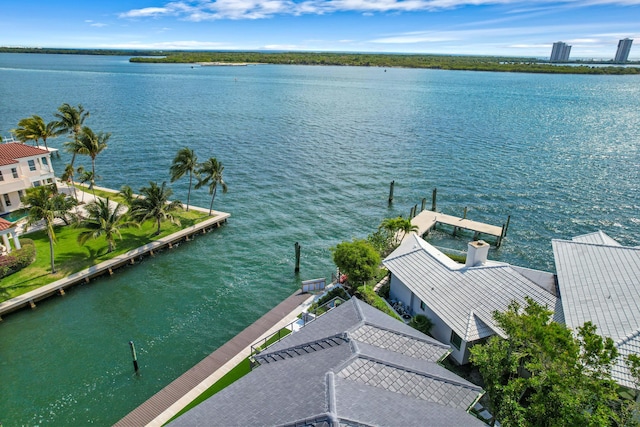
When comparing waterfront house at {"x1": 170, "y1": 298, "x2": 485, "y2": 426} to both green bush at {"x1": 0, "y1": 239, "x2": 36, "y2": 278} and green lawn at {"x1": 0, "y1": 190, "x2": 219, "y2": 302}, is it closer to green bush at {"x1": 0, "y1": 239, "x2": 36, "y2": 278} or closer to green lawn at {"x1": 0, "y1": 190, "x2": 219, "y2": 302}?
green lawn at {"x1": 0, "y1": 190, "x2": 219, "y2": 302}

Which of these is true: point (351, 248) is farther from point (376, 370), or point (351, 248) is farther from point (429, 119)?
point (429, 119)

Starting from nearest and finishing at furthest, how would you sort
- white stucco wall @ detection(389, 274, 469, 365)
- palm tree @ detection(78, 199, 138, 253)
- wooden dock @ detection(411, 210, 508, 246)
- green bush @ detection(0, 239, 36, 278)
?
white stucco wall @ detection(389, 274, 469, 365)
green bush @ detection(0, 239, 36, 278)
palm tree @ detection(78, 199, 138, 253)
wooden dock @ detection(411, 210, 508, 246)

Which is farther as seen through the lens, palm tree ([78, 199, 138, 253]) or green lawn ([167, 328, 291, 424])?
palm tree ([78, 199, 138, 253])

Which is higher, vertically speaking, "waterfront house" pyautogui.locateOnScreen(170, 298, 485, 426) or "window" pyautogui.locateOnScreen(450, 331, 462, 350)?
"waterfront house" pyautogui.locateOnScreen(170, 298, 485, 426)

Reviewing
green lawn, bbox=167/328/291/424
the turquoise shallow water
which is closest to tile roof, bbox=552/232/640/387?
the turquoise shallow water

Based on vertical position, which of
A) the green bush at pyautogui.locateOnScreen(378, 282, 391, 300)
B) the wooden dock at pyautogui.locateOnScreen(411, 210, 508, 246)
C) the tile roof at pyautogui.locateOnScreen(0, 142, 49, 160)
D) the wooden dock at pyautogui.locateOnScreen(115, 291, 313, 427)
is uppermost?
the tile roof at pyautogui.locateOnScreen(0, 142, 49, 160)

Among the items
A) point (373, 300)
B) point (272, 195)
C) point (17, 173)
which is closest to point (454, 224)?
point (373, 300)

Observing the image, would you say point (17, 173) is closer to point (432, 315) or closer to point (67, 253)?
point (67, 253)
